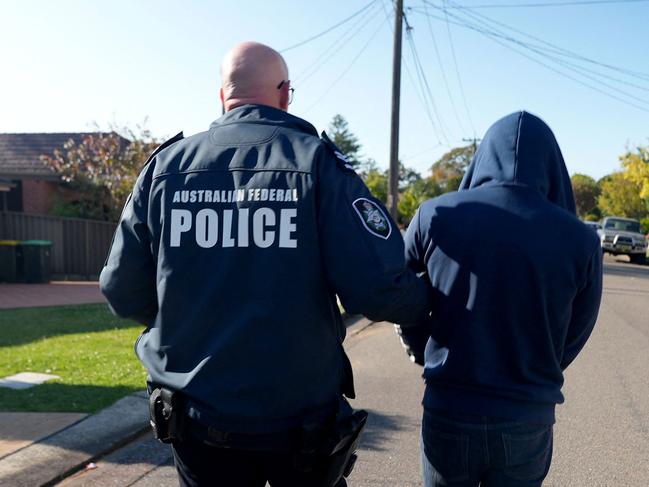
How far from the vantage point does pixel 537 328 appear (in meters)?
2.10

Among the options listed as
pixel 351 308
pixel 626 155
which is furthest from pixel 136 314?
pixel 626 155

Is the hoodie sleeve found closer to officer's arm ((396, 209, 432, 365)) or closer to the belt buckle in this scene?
officer's arm ((396, 209, 432, 365))

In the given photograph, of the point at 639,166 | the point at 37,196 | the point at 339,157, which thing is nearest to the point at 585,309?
the point at 339,157

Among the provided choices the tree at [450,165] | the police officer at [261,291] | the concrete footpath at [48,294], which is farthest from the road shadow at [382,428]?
the tree at [450,165]

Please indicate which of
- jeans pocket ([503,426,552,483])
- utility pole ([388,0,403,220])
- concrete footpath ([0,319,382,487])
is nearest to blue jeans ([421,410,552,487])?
jeans pocket ([503,426,552,483])

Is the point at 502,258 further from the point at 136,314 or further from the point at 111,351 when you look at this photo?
the point at 111,351

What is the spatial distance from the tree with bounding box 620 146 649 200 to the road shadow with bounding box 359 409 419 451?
30699 mm

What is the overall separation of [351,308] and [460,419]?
523 mm

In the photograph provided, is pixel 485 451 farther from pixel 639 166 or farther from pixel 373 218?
pixel 639 166

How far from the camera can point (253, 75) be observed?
2100 millimetres

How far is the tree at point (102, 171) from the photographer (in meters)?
17.3

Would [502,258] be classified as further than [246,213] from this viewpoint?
Yes

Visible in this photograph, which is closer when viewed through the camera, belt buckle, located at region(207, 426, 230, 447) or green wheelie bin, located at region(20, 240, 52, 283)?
belt buckle, located at region(207, 426, 230, 447)

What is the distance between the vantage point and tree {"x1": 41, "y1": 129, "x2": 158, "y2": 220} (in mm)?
17344
